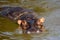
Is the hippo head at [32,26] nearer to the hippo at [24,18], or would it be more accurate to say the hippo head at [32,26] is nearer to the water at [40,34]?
the hippo at [24,18]

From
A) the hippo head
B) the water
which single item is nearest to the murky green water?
the water

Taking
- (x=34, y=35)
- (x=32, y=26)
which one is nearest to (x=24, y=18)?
(x=32, y=26)

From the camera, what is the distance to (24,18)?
227 inches

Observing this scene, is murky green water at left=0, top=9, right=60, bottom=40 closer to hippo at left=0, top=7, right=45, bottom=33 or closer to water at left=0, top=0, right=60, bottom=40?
water at left=0, top=0, right=60, bottom=40

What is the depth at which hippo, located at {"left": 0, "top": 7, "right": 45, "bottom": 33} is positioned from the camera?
541 cm

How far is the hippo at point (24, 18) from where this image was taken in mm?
5414

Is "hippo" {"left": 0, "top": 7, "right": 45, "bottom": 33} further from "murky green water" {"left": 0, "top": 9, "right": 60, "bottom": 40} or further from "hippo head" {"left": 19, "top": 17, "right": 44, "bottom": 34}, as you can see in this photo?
"murky green water" {"left": 0, "top": 9, "right": 60, "bottom": 40}

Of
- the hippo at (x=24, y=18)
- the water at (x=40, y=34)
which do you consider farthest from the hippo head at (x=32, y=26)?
the water at (x=40, y=34)

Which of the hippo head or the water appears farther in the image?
the hippo head

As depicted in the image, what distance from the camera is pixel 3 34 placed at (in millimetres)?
5363

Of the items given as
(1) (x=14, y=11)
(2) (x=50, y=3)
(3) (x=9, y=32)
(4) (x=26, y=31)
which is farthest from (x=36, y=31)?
(2) (x=50, y=3)

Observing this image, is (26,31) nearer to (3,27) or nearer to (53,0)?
(3,27)

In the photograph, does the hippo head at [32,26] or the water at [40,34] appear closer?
the water at [40,34]

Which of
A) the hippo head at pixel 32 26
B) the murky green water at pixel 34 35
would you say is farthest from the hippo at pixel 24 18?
the murky green water at pixel 34 35
